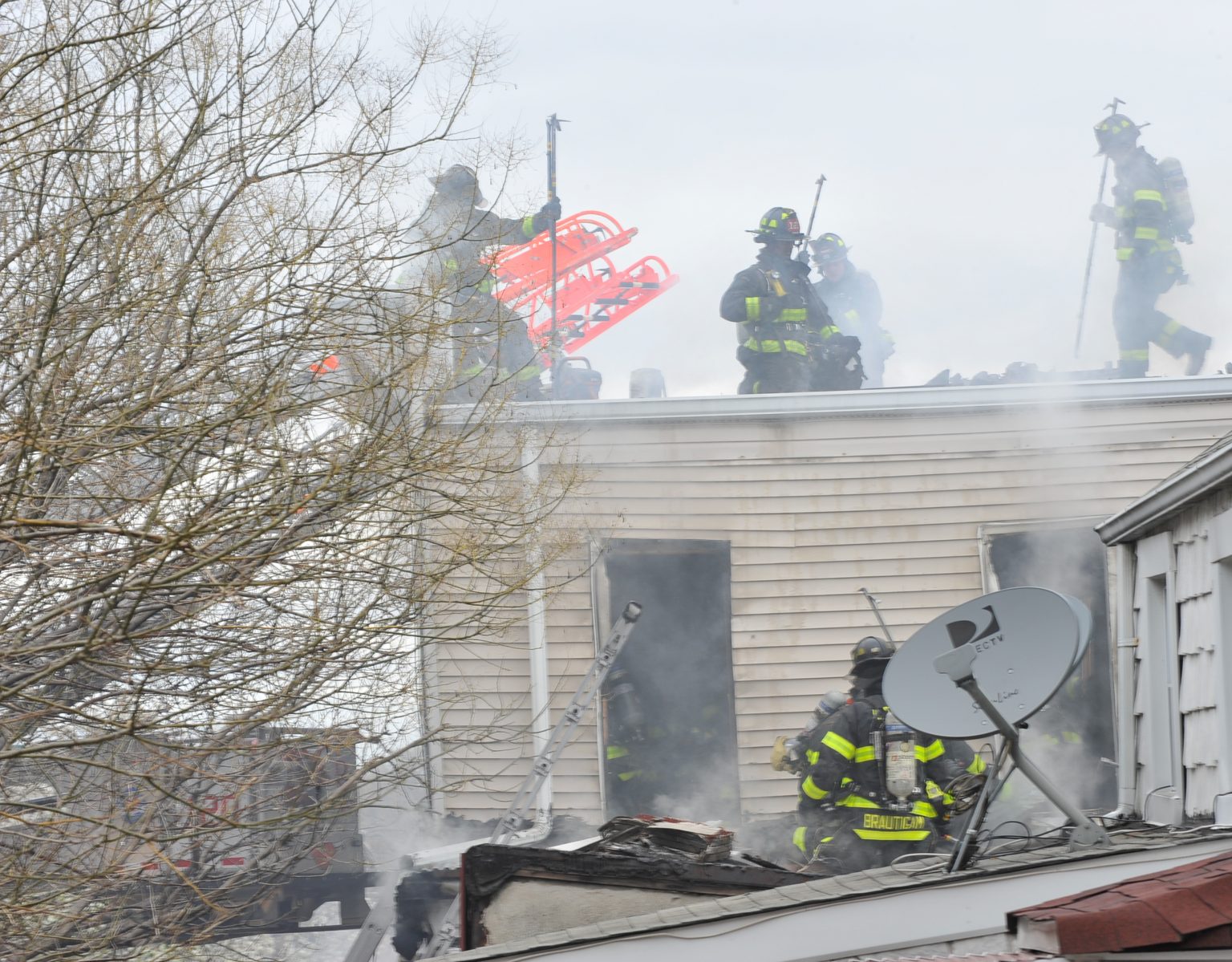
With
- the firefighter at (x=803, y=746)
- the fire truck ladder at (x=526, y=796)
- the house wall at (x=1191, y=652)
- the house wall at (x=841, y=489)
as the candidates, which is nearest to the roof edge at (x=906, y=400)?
the house wall at (x=841, y=489)

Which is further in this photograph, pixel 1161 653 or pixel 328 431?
pixel 328 431

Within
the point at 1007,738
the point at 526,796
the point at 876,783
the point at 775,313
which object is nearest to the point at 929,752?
the point at 876,783

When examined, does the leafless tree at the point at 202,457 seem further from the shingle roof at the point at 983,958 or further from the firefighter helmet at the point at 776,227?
the firefighter helmet at the point at 776,227

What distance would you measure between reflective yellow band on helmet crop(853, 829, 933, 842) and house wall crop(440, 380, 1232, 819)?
372 cm

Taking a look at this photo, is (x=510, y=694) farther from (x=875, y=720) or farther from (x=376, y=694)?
(x=875, y=720)

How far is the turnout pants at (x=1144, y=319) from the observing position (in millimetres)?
13070

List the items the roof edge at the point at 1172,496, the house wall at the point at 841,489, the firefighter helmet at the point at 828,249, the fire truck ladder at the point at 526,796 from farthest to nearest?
the firefighter helmet at the point at 828,249
the house wall at the point at 841,489
the fire truck ladder at the point at 526,796
the roof edge at the point at 1172,496

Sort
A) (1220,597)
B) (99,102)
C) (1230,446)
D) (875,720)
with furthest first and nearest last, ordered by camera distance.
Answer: (875,720) < (99,102) < (1220,597) < (1230,446)

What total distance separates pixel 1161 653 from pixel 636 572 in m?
5.15

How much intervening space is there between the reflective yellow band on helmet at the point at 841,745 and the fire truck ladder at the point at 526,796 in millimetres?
2501

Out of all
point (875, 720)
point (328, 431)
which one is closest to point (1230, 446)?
point (875, 720)

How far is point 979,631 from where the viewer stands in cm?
549

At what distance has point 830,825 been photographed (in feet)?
23.7

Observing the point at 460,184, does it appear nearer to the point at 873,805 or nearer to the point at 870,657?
the point at 870,657
